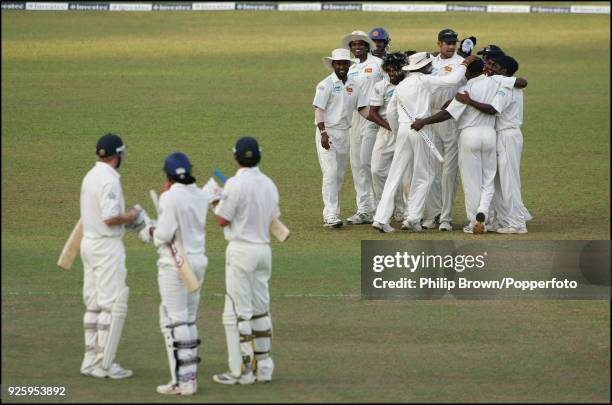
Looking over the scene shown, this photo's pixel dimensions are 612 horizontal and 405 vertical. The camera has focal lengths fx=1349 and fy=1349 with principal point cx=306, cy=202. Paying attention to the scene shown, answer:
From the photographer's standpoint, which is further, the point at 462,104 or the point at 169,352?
the point at 462,104

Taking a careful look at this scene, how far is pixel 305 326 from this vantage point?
498 inches

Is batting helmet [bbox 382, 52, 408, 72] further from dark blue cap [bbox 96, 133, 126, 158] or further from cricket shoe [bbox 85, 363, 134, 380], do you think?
cricket shoe [bbox 85, 363, 134, 380]

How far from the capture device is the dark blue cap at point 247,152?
10805 mm

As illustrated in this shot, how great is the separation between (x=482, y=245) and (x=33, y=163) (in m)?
9.06

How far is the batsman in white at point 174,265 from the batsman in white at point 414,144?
6233 millimetres

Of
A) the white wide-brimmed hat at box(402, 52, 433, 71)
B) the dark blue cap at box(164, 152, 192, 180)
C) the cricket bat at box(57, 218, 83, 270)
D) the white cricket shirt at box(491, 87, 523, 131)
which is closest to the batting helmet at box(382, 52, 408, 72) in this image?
the white wide-brimmed hat at box(402, 52, 433, 71)

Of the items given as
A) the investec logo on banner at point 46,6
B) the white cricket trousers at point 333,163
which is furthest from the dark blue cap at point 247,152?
the investec logo on banner at point 46,6

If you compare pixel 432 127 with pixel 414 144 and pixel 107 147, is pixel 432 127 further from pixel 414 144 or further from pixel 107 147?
pixel 107 147

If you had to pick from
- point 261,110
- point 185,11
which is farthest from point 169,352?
point 185,11

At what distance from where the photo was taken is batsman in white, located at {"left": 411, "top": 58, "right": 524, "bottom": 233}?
54.2ft

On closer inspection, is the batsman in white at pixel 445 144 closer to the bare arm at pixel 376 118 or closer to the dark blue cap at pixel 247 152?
the bare arm at pixel 376 118

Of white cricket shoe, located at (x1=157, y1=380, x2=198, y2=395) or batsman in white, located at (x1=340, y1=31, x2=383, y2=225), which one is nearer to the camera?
white cricket shoe, located at (x1=157, y1=380, x2=198, y2=395)

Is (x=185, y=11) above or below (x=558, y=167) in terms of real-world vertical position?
above

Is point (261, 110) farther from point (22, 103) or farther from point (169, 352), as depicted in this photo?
point (169, 352)
